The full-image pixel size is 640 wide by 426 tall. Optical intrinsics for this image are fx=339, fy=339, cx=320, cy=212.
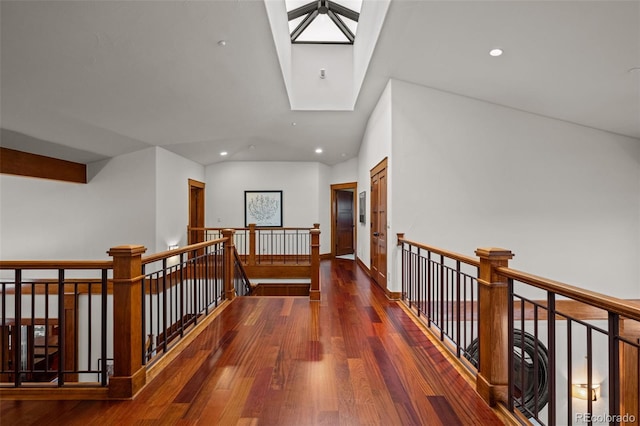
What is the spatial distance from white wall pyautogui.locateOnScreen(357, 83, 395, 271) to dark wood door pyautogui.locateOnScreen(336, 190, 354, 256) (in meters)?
1.43

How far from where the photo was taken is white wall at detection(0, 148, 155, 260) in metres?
6.61

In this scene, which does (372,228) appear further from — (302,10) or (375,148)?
(302,10)

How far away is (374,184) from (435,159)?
1595mm

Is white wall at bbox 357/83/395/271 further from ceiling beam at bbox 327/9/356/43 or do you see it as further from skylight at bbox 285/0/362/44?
skylight at bbox 285/0/362/44

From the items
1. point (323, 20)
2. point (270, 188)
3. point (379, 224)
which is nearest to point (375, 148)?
point (379, 224)

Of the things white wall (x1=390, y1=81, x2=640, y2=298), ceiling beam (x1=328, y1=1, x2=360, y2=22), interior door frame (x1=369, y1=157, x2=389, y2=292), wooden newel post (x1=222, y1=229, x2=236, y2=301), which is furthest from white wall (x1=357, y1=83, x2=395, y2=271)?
wooden newel post (x1=222, y1=229, x2=236, y2=301)

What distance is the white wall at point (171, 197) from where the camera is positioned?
674cm

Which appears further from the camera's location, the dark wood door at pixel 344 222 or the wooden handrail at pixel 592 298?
the dark wood door at pixel 344 222

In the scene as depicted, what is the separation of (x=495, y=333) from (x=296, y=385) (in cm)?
132

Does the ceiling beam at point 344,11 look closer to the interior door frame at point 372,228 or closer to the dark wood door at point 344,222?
the interior door frame at point 372,228

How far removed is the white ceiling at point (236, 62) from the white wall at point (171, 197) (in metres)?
1.30

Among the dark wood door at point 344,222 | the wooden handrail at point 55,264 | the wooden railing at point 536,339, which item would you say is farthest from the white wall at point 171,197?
the wooden railing at point 536,339

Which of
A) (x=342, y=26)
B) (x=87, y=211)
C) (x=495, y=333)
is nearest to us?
(x=495, y=333)

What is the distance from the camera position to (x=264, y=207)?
30.5 ft
